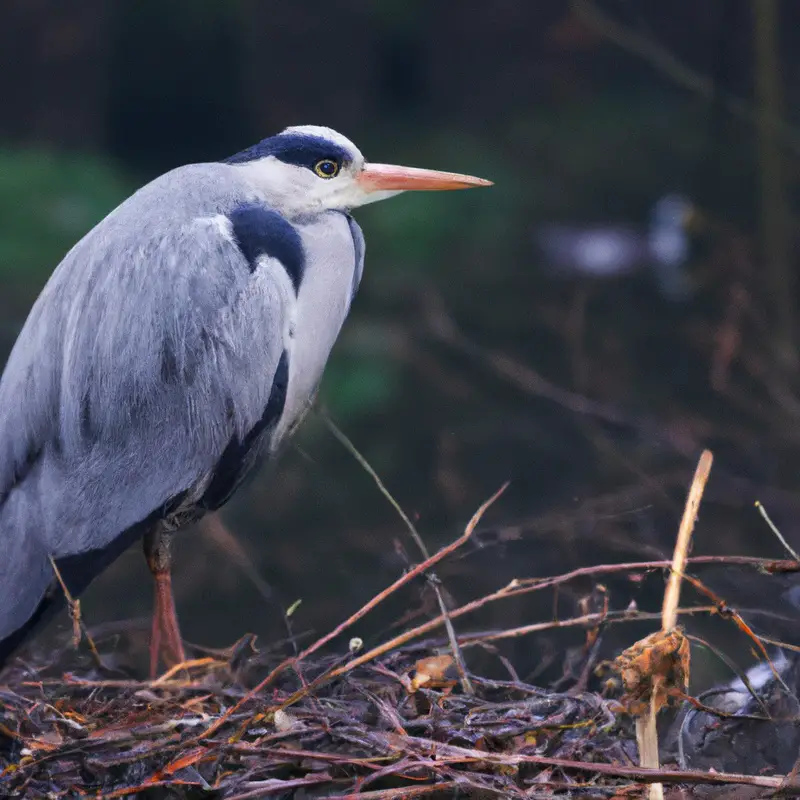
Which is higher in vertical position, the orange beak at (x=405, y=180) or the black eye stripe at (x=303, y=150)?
the black eye stripe at (x=303, y=150)

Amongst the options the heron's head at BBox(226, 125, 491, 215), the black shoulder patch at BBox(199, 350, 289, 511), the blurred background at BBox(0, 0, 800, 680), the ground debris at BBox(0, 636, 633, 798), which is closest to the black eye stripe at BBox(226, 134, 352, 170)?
the heron's head at BBox(226, 125, 491, 215)

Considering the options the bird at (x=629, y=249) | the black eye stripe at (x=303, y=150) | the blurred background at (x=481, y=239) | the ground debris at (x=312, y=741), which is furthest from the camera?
the bird at (x=629, y=249)

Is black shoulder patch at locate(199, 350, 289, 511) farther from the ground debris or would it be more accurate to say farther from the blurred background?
the blurred background

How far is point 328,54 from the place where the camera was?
303 centimetres

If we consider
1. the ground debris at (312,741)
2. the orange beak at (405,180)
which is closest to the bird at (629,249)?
the orange beak at (405,180)

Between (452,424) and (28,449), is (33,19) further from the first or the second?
(28,449)

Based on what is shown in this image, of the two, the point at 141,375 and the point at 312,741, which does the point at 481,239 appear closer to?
the point at 141,375

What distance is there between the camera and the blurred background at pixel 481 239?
8.55ft

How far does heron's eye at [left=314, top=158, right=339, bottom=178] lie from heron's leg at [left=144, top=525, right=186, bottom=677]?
1.53 ft

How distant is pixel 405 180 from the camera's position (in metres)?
1.48

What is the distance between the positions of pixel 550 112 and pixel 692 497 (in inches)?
99.9

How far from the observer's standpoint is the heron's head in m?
1.44

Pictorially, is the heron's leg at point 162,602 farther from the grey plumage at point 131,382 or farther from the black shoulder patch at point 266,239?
the black shoulder patch at point 266,239

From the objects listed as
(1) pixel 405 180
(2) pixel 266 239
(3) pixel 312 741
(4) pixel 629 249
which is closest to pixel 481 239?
(4) pixel 629 249
